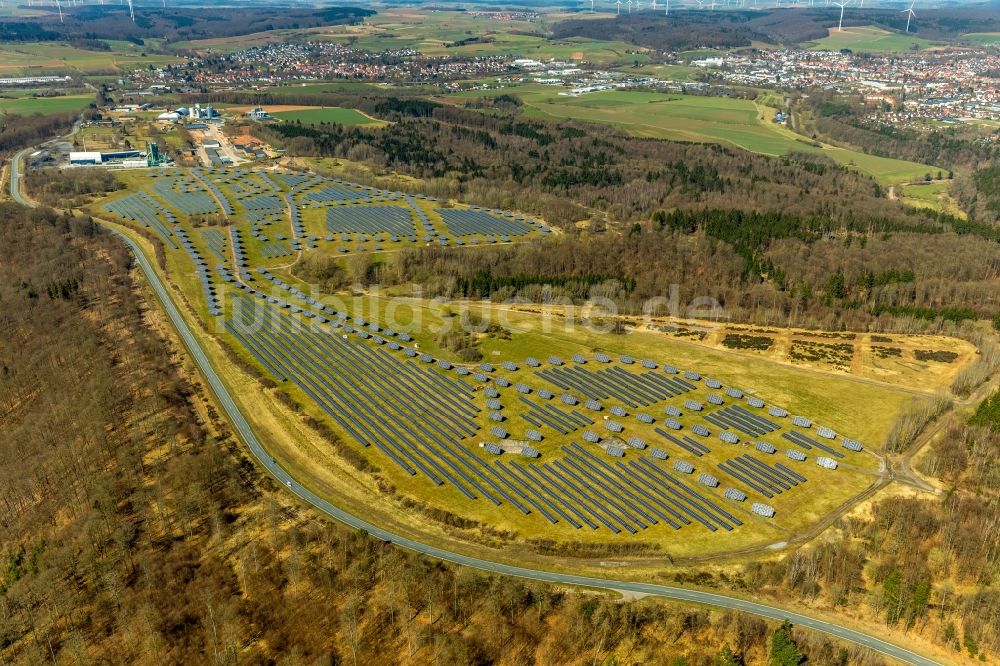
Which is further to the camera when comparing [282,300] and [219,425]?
[282,300]

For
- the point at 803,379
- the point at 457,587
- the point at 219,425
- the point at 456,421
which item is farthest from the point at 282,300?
the point at 803,379

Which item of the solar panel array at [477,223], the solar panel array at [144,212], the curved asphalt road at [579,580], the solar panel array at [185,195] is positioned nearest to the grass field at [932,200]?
the solar panel array at [477,223]

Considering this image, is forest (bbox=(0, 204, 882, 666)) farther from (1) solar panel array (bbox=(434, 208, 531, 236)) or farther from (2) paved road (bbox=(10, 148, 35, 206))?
(2) paved road (bbox=(10, 148, 35, 206))

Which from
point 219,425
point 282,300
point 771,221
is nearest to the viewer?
point 219,425

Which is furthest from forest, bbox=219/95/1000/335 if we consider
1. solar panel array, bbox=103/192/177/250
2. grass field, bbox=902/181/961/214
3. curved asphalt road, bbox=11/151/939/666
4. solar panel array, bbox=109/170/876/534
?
curved asphalt road, bbox=11/151/939/666

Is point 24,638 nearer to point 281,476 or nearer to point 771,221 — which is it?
point 281,476

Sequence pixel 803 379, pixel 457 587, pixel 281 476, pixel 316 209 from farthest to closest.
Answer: pixel 316 209 → pixel 803 379 → pixel 281 476 → pixel 457 587
